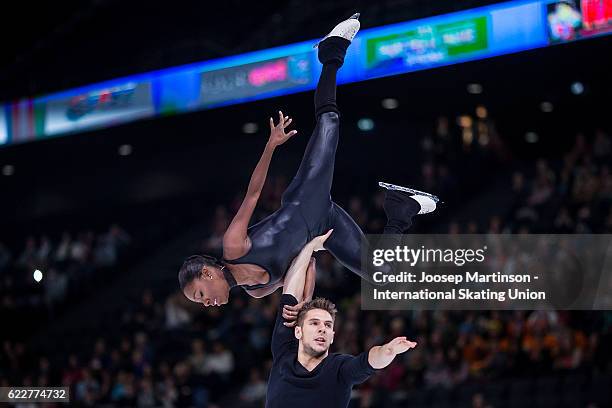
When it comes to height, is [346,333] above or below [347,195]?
below

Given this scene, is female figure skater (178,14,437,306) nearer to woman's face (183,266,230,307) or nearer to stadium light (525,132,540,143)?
woman's face (183,266,230,307)

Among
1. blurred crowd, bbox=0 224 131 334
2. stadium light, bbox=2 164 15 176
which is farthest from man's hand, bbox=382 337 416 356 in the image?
stadium light, bbox=2 164 15 176

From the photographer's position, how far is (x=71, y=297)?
20766 millimetres

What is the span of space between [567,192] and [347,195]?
302cm

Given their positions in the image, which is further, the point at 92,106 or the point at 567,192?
the point at 92,106

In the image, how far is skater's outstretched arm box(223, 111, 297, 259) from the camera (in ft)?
27.8

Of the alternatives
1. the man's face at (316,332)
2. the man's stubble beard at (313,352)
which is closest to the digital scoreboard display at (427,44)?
the man's face at (316,332)

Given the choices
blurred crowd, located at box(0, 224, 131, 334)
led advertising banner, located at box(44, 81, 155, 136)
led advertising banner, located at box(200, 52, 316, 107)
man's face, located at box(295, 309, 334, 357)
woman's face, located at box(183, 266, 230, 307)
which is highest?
led advertising banner, located at box(44, 81, 155, 136)

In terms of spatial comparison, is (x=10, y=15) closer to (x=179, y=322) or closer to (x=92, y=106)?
(x=92, y=106)

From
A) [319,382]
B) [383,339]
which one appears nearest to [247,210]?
[319,382]

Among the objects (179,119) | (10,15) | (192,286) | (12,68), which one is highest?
(10,15)

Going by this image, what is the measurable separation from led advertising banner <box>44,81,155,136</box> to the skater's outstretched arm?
8.72 metres

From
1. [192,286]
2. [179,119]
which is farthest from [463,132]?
[192,286]

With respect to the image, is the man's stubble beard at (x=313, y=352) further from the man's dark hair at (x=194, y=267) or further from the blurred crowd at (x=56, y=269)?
the blurred crowd at (x=56, y=269)
